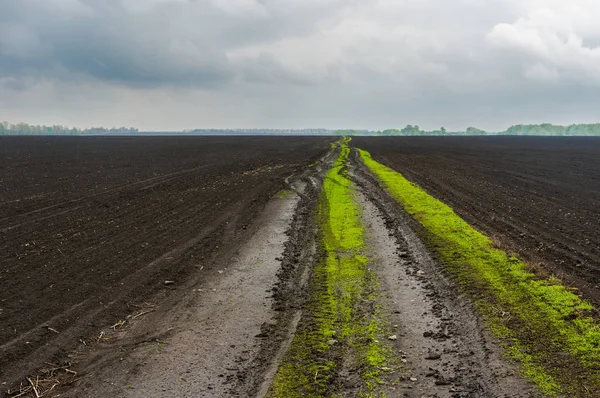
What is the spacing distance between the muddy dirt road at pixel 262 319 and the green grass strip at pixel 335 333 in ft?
0.10

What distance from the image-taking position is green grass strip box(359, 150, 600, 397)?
6691 mm

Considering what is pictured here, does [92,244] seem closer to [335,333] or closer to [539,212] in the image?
[335,333]

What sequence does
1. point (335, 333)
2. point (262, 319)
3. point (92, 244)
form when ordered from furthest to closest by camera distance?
point (92, 244) → point (262, 319) → point (335, 333)

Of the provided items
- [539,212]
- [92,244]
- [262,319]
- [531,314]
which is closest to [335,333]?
[262,319]

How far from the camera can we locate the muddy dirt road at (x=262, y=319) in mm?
6711

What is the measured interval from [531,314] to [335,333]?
3720 millimetres

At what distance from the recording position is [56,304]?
9.62 meters

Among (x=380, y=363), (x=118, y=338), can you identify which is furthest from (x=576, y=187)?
(x=118, y=338)

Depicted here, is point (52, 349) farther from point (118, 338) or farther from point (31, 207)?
point (31, 207)

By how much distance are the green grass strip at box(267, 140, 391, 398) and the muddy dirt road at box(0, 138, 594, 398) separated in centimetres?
3

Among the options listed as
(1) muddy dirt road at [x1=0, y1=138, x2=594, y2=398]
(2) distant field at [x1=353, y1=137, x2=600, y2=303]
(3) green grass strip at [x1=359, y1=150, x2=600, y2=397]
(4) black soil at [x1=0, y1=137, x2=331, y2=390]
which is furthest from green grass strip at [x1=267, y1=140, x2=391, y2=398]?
(2) distant field at [x1=353, y1=137, x2=600, y2=303]

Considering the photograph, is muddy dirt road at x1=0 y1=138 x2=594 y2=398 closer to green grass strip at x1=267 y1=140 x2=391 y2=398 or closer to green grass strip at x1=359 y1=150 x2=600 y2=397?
green grass strip at x1=267 y1=140 x2=391 y2=398

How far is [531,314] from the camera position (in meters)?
8.73

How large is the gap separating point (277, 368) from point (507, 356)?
352 centimetres
